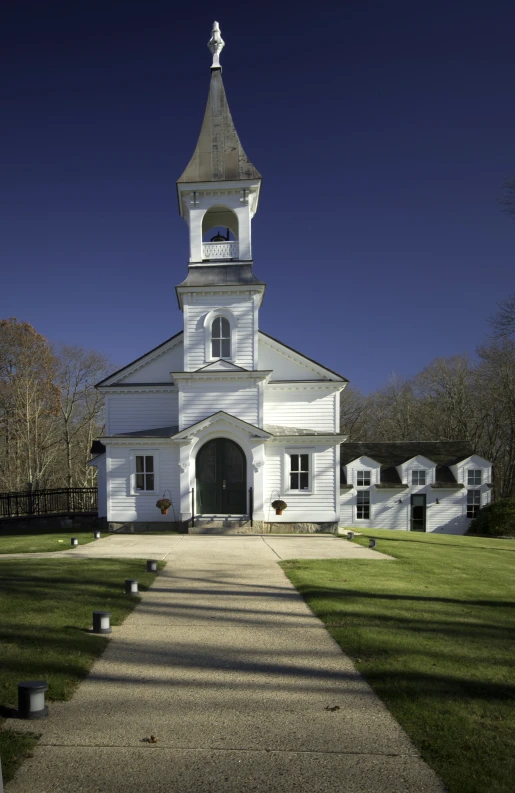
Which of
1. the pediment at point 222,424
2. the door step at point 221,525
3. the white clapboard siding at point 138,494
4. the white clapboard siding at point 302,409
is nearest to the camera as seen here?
the door step at point 221,525

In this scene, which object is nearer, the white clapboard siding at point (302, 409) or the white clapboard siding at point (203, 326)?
the white clapboard siding at point (203, 326)

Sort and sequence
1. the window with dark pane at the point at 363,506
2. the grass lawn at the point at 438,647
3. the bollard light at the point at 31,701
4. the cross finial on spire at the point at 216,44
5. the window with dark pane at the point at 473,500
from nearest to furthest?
the grass lawn at the point at 438,647
the bollard light at the point at 31,701
the cross finial on spire at the point at 216,44
the window with dark pane at the point at 363,506
the window with dark pane at the point at 473,500

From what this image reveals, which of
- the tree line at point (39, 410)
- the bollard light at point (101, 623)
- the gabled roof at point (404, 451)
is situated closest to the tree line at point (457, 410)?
the gabled roof at point (404, 451)

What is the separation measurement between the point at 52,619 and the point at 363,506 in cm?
2771

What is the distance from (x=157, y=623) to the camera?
7.40 m

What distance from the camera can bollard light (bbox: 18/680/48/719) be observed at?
438 cm

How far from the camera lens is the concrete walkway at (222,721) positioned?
3650 mm

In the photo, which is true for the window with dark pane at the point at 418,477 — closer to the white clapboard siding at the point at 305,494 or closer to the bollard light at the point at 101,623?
the white clapboard siding at the point at 305,494

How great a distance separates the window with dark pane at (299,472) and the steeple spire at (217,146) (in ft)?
35.0

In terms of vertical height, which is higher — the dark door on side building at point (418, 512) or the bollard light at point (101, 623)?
the bollard light at point (101, 623)

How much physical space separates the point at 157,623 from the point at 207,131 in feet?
65.1

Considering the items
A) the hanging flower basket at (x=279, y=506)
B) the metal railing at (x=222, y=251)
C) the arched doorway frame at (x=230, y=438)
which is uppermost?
the metal railing at (x=222, y=251)

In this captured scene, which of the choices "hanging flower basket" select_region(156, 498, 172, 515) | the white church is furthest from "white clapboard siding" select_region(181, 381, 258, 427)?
"hanging flower basket" select_region(156, 498, 172, 515)

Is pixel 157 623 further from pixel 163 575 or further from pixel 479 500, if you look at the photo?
pixel 479 500
